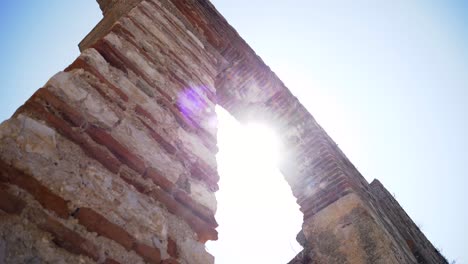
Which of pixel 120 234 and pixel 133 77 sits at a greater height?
pixel 133 77

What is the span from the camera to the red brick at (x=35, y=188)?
3.10 feet

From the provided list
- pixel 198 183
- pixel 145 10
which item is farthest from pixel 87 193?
pixel 145 10

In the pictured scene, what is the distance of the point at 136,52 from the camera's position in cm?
189

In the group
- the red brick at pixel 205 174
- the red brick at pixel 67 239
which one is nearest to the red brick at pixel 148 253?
the red brick at pixel 67 239

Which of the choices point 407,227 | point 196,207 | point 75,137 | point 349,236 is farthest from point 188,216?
point 407,227

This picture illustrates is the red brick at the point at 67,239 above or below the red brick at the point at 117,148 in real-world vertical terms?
below

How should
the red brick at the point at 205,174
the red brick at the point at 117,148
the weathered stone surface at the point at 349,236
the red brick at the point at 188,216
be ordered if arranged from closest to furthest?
the red brick at the point at 117,148 → the red brick at the point at 188,216 → the red brick at the point at 205,174 → the weathered stone surface at the point at 349,236

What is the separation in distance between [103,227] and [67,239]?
0.44 ft

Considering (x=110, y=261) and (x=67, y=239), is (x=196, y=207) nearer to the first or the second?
(x=110, y=261)

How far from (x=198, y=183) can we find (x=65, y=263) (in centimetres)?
82

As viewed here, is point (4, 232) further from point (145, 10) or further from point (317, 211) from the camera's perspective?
point (317, 211)

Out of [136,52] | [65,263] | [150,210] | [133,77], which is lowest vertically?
[65,263]

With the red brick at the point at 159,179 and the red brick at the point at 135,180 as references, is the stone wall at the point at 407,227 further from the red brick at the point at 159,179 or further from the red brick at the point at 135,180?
the red brick at the point at 135,180

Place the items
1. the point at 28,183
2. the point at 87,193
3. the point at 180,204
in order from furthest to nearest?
the point at 180,204
the point at 87,193
the point at 28,183
